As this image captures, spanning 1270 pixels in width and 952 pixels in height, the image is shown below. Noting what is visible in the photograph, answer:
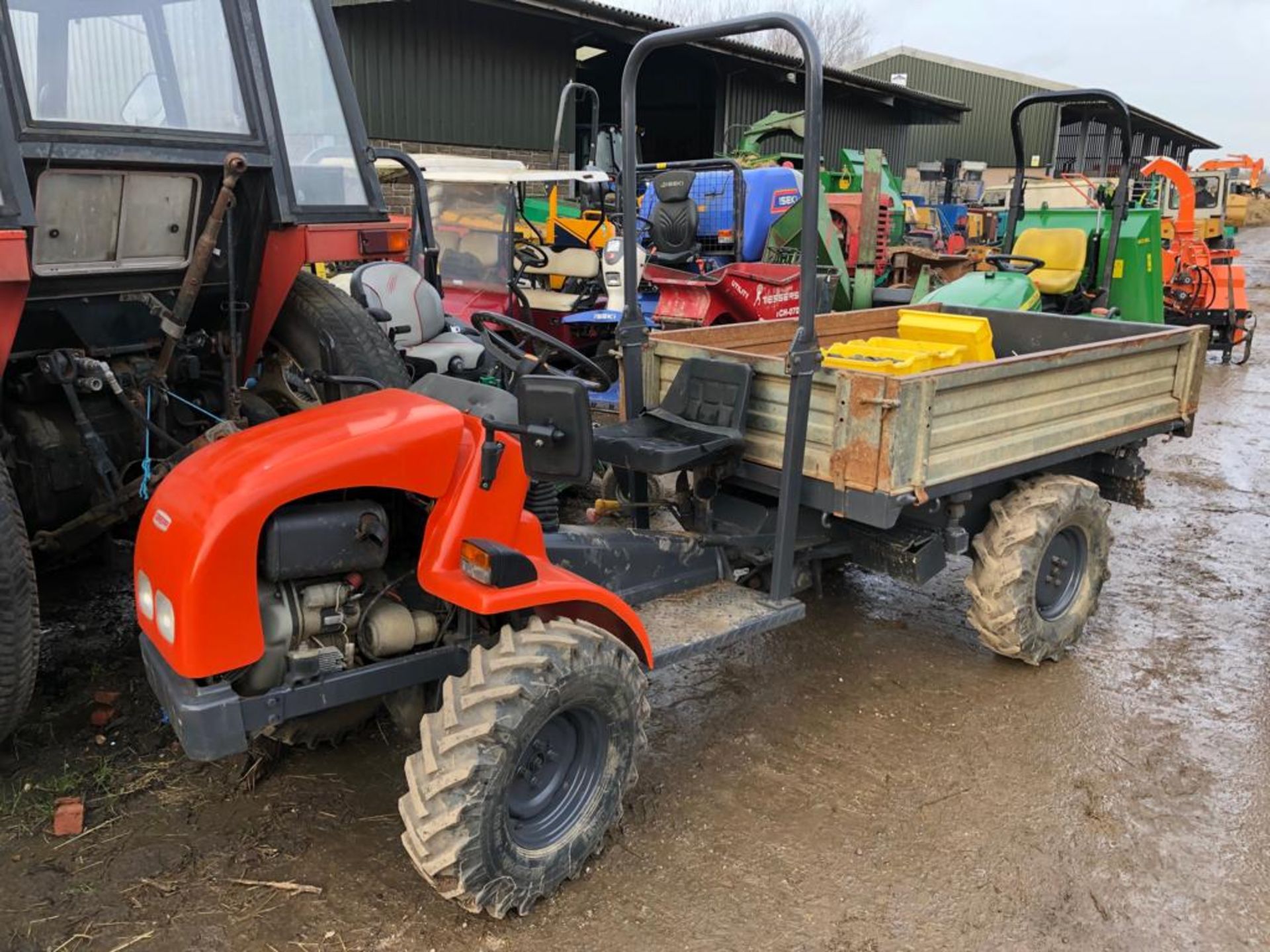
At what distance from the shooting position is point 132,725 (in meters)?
3.22

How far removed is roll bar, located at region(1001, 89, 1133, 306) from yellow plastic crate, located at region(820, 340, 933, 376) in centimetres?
187

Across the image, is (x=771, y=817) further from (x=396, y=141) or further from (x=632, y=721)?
(x=396, y=141)

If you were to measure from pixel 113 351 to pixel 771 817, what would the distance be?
2396mm

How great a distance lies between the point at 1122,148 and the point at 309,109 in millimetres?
4005

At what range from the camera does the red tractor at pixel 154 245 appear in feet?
8.79

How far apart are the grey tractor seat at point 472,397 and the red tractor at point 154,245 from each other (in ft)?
0.95

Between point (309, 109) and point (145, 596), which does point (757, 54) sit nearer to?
point (309, 109)

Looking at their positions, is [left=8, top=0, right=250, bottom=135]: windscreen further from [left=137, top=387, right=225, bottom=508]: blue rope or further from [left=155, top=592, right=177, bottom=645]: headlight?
[left=155, top=592, right=177, bottom=645]: headlight

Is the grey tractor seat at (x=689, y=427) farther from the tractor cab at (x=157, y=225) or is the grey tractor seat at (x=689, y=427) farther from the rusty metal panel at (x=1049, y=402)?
the tractor cab at (x=157, y=225)

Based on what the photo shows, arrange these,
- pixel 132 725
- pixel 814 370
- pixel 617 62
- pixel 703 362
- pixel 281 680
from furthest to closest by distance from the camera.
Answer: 1. pixel 617 62
2. pixel 703 362
3. pixel 132 725
4. pixel 814 370
5. pixel 281 680

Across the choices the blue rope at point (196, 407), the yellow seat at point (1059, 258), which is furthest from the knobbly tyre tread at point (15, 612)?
the yellow seat at point (1059, 258)

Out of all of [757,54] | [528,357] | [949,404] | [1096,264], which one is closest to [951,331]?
[949,404]

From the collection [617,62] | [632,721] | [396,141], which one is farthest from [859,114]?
[632,721]

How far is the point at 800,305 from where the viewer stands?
288 cm
